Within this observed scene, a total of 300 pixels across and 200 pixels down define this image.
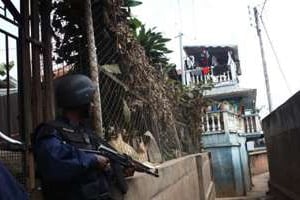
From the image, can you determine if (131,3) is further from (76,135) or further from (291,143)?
(291,143)

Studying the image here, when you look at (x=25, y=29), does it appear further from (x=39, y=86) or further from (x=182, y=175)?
(x=182, y=175)

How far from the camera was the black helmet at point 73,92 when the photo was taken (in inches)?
94.0

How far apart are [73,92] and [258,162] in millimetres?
30439

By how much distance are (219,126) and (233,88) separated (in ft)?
20.0

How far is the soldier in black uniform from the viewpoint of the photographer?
217 centimetres

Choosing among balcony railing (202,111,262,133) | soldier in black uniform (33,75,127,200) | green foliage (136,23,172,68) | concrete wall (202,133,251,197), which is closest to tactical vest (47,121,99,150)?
soldier in black uniform (33,75,127,200)

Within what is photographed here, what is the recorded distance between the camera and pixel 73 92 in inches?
94.0

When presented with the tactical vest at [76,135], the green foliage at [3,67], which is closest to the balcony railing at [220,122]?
the green foliage at [3,67]

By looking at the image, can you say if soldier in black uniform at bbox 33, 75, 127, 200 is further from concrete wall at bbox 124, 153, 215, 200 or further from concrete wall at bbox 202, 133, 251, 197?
concrete wall at bbox 202, 133, 251, 197

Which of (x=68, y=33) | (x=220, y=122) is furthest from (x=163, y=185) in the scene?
(x=220, y=122)

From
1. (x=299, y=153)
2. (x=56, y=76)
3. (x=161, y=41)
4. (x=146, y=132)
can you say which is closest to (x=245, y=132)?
(x=299, y=153)

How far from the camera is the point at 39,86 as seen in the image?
2982mm

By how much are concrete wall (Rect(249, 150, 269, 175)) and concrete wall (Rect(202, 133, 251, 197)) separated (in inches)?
421

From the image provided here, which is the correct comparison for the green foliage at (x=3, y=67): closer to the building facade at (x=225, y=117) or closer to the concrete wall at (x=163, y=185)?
the concrete wall at (x=163, y=185)
